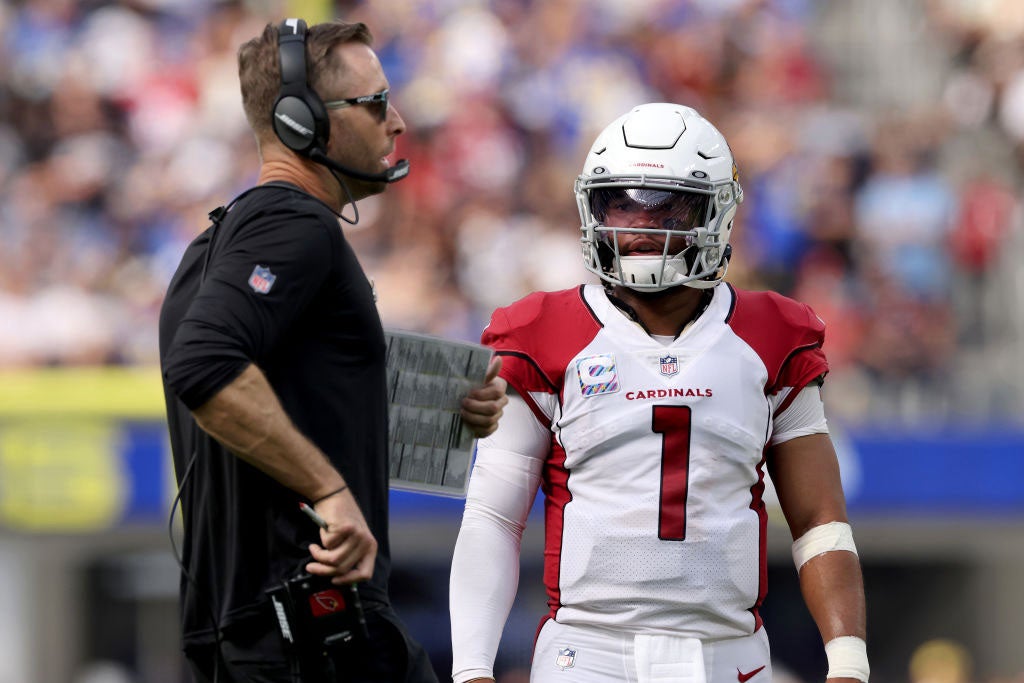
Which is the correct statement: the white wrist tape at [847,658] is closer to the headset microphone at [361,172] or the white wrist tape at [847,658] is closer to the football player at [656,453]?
the football player at [656,453]

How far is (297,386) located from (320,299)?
0.52 ft

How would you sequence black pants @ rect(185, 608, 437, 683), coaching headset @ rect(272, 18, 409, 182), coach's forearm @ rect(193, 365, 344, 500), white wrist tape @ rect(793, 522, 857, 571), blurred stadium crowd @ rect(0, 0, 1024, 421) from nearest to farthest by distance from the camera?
coach's forearm @ rect(193, 365, 344, 500)
black pants @ rect(185, 608, 437, 683)
coaching headset @ rect(272, 18, 409, 182)
white wrist tape @ rect(793, 522, 857, 571)
blurred stadium crowd @ rect(0, 0, 1024, 421)

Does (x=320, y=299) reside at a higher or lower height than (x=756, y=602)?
higher

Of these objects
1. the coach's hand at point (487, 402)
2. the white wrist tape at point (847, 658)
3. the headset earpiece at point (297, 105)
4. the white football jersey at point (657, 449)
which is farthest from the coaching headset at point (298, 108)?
the white wrist tape at point (847, 658)

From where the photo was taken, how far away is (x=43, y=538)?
947 cm

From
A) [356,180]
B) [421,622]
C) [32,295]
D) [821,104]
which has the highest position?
[821,104]

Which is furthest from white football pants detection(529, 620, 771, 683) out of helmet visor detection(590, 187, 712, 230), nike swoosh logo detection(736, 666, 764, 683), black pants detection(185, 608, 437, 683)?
helmet visor detection(590, 187, 712, 230)

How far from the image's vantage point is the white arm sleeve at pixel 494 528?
3.36m

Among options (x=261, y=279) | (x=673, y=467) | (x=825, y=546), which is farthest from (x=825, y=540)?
(x=261, y=279)

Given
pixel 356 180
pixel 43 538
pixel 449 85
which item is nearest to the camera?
pixel 356 180

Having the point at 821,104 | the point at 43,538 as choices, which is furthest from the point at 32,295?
the point at 821,104

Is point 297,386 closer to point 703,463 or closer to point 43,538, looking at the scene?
point 703,463

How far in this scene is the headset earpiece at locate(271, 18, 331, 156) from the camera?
3033 millimetres

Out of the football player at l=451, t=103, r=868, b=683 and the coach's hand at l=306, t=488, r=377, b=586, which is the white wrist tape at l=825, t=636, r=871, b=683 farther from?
the coach's hand at l=306, t=488, r=377, b=586
